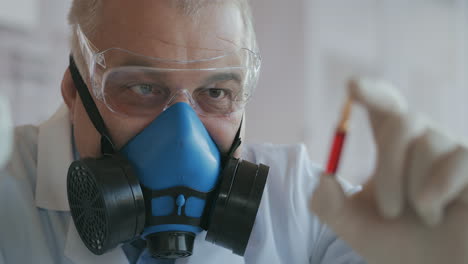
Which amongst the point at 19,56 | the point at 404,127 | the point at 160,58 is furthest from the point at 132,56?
the point at 19,56

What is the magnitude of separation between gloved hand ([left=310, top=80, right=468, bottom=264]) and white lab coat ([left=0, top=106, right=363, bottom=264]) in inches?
19.8

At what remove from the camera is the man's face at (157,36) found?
1054mm

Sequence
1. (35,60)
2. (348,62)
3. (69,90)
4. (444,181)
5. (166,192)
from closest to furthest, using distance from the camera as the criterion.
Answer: (444,181)
(166,192)
(69,90)
(35,60)
(348,62)

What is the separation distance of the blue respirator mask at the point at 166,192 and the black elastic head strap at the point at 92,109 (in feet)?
0.07

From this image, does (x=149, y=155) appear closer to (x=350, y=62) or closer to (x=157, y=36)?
(x=157, y=36)

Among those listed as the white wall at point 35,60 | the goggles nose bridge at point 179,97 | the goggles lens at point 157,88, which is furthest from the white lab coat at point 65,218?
the white wall at point 35,60

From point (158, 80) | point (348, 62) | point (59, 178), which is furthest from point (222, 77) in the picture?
point (348, 62)

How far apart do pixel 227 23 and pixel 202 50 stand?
0.40 ft

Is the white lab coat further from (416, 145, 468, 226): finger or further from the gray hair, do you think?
(416, 145, 468, 226): finger

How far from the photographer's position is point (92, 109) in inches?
44.9

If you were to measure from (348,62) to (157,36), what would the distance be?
3439mm

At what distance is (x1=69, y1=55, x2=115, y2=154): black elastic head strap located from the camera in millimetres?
1094

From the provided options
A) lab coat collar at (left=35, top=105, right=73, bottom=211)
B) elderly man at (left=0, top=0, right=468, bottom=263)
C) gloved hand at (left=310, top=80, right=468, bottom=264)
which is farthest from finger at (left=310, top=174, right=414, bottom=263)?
lab coat collar at (left=35, top=105, right=73, bottom=211)

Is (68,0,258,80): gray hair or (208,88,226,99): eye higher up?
(68,0,258,80): gray hair
